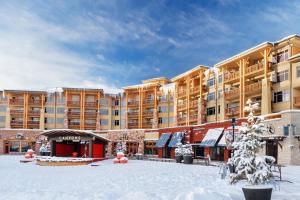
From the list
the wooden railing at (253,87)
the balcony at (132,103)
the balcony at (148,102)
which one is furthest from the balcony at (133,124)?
the wooden railing at (253,87)

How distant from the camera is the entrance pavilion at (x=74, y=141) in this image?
41438 mm

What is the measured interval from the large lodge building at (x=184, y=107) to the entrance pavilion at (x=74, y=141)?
Answer: 2.66ft

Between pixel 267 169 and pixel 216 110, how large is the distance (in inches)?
1573

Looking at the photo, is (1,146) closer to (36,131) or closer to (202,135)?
(36,131)

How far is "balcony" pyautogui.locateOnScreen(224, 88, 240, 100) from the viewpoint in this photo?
46378 millimetres

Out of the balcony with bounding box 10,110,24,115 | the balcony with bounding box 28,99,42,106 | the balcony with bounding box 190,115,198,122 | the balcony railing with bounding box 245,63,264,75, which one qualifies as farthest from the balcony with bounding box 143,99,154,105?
the balcony railing with bounding box 245,63,264,75

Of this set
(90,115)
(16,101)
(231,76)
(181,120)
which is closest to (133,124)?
(90,115)

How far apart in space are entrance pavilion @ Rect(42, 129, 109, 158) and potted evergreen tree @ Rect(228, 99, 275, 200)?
29.9 m

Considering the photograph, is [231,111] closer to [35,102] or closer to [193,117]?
[193,117]

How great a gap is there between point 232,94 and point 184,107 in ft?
46.7

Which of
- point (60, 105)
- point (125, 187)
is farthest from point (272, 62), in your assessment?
point (60, 105)

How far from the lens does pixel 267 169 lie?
12.2 meters

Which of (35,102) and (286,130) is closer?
(286,130)

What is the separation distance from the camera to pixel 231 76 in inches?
1896
